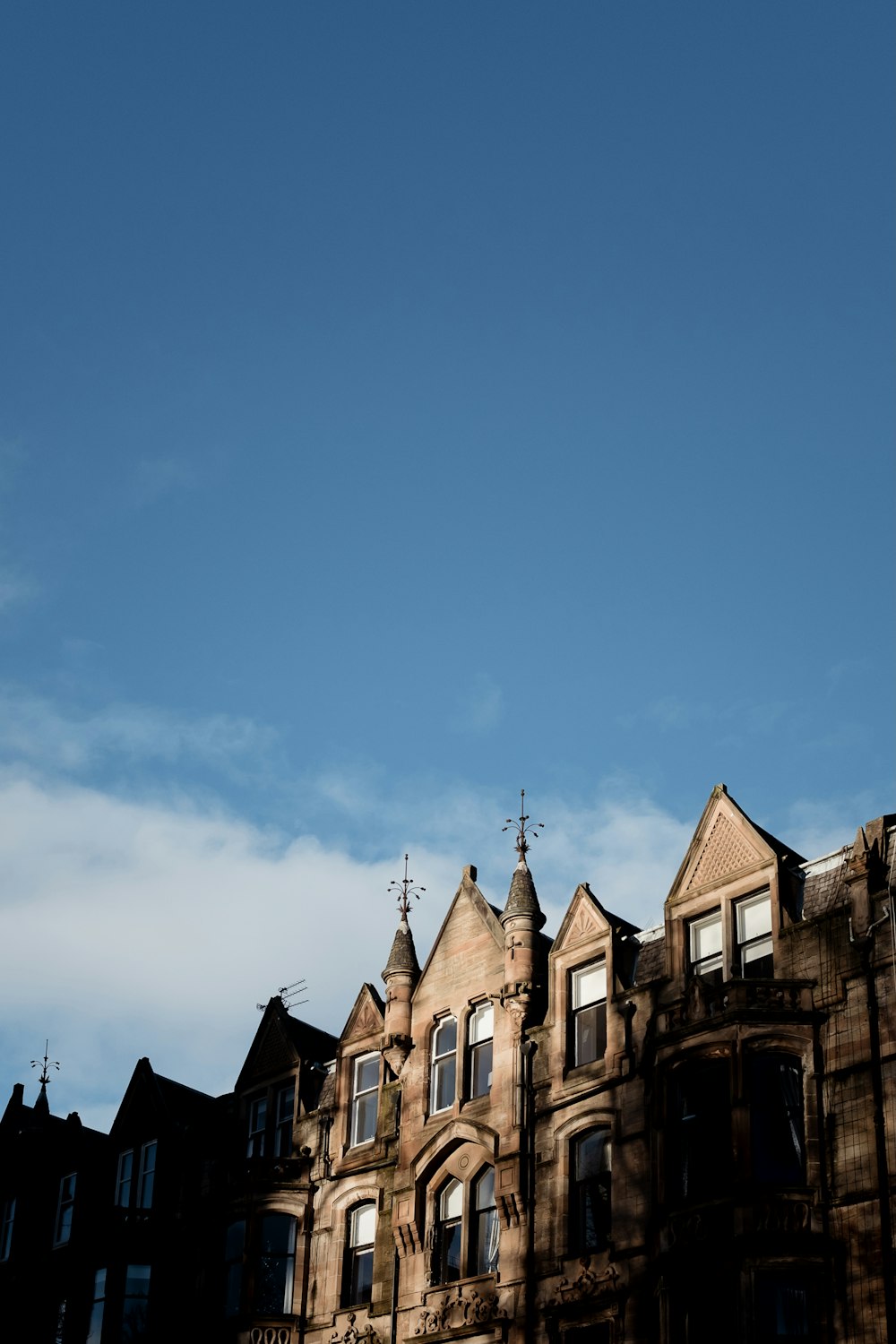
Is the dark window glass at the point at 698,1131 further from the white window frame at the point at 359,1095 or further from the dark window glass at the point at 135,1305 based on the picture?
the dark window glass at the point at 135,1305

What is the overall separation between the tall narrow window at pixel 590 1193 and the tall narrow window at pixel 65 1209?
19.1m

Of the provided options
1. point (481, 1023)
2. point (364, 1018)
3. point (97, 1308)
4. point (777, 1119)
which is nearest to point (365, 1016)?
point (364, 1018)

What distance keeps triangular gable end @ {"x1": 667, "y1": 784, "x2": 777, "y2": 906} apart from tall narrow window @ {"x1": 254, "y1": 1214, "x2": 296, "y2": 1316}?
14117 millimetres

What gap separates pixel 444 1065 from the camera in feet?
149

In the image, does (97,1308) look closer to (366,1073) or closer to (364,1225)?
(364,1225)

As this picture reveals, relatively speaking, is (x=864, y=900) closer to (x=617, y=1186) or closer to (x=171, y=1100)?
(x=617, y=1186)

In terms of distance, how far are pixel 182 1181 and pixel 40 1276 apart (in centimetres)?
552

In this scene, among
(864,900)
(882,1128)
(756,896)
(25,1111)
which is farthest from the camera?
(25,1111)

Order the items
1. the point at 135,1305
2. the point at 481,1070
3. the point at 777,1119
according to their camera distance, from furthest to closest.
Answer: the point at 135,1305
the point at 481,1070
the point at 777,1119

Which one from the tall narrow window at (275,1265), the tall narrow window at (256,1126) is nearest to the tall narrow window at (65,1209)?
the tall narrow window at (256,1126)

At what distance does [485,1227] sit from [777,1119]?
8817 mm

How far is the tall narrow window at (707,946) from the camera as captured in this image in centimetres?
4038

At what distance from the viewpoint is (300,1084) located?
4953 cm

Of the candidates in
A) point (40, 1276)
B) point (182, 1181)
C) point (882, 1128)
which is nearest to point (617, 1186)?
point (882, 1128)
